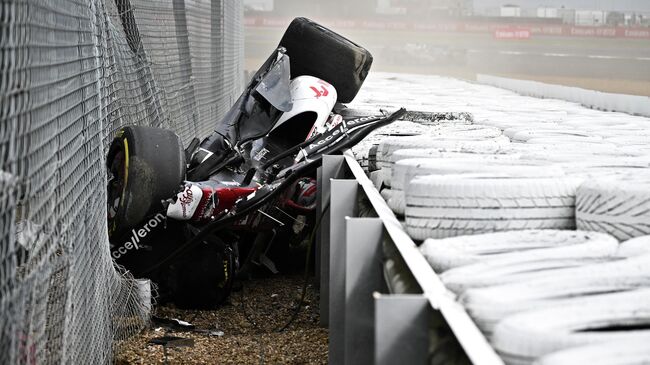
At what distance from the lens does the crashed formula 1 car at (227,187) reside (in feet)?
19.0

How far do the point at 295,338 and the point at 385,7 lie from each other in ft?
189

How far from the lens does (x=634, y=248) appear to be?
3041mm

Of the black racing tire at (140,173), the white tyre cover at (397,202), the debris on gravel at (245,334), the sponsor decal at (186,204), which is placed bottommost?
the debris on gravel at (245,334)

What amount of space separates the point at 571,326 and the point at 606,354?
204 millimetres

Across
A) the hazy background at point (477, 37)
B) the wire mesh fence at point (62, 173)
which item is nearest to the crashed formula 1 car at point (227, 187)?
the wire mesh fence at point (62, 173)

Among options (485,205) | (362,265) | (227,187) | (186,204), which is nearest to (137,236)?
(186,204)

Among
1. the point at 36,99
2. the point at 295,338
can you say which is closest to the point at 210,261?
the point at 295,338

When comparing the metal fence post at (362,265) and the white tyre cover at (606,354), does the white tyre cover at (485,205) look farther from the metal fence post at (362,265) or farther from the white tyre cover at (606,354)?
the white tyre cover at (606,354)

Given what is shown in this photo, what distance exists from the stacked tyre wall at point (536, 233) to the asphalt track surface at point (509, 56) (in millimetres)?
27829

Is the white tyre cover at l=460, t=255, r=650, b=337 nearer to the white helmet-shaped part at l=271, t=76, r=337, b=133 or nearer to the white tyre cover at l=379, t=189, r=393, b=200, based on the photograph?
the white tyre cover at l=379, t=189, r=393, b=200

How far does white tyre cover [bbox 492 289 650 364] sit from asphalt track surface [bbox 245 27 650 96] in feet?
98.3

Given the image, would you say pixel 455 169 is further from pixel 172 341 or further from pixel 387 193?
pixel 172 341

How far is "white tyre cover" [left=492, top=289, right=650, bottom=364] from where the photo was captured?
2.27 m

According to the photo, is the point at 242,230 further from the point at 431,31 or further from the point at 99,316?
the point at 431,31
